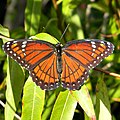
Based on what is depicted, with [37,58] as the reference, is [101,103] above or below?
below

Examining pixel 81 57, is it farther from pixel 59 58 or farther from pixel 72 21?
pixel 72 21

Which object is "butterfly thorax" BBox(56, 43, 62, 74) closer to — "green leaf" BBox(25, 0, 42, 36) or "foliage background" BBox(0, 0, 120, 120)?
"foliage background" BBox(0, 0, 120, 120)

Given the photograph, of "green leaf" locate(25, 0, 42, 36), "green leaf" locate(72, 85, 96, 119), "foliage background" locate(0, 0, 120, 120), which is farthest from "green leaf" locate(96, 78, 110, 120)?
"green leaf" locate(25, 0, 42, 36)

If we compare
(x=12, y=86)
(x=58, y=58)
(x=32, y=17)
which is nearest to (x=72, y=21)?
(x=32, y=17)

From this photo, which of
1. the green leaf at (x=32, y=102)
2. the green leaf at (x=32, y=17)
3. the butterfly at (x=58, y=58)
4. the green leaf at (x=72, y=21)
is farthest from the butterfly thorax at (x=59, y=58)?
the green leaf at (x=72, y=21)

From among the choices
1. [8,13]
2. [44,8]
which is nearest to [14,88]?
[8,13]

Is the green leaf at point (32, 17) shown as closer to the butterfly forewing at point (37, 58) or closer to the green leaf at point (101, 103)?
the butterfly forewing at point (37, 58)
